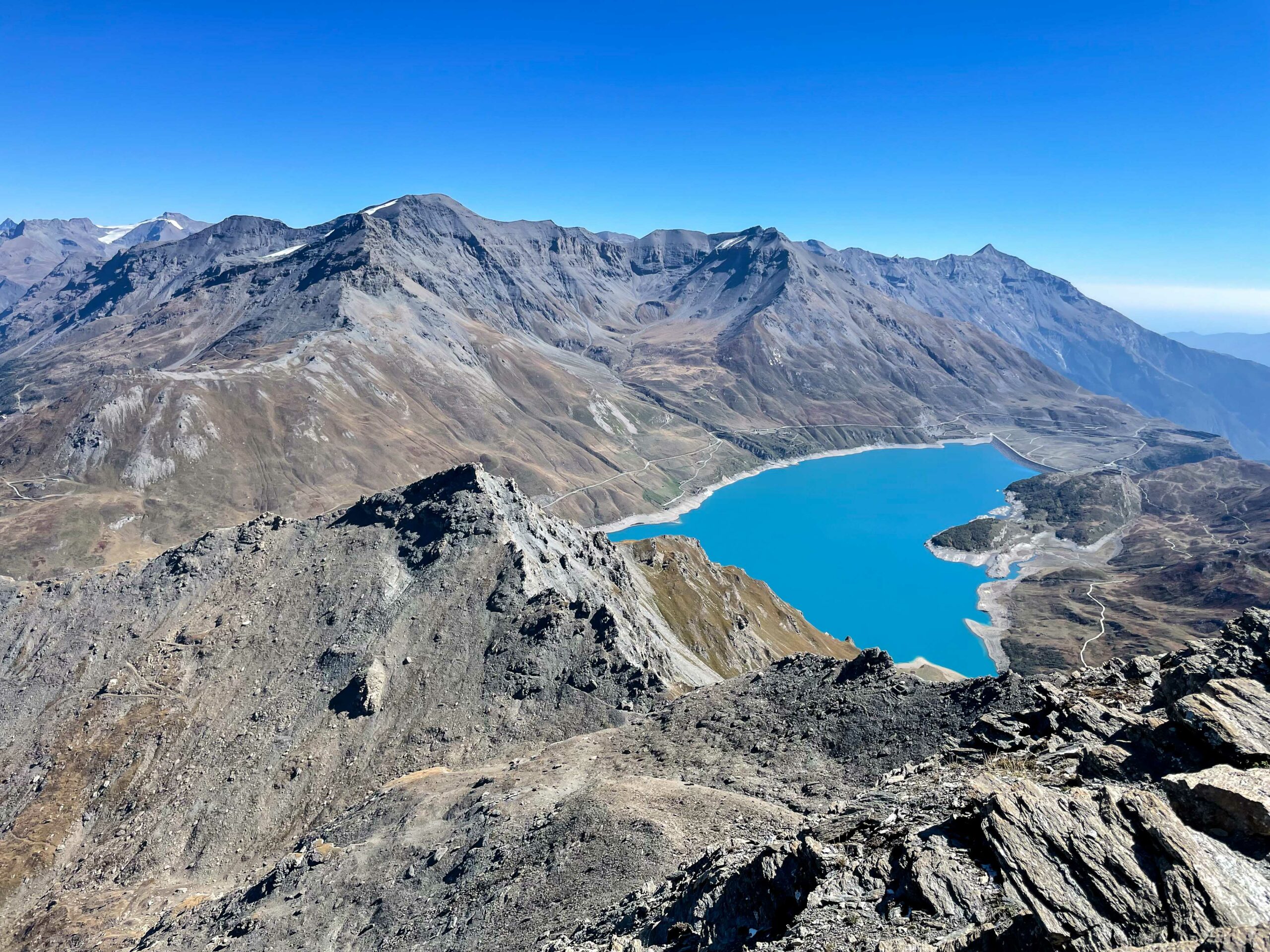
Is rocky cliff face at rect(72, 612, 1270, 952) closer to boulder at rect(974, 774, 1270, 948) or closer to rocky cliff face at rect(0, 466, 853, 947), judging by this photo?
boulder at rect(974, 774, 1270, 948)

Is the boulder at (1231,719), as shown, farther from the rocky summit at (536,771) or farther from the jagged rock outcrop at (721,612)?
the jagged rock outcrop at (721,612)

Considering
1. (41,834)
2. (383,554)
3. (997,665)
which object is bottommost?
(997,665)

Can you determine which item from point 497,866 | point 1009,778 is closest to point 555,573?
point 497,866

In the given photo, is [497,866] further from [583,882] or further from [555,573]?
[555,573]

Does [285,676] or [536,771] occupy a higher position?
[285,676]

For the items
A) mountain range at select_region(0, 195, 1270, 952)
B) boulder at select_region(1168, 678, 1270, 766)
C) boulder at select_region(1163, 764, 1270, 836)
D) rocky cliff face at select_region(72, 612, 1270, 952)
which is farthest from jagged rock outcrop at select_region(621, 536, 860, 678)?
boulder at select_region(1163, 764, 1270, 836)

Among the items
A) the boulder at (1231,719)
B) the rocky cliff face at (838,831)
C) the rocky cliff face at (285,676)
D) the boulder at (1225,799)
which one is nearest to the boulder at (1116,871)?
the rocky cliff face at (838,831)

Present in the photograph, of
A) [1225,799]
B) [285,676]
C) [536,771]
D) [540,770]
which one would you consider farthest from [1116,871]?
[285,676]

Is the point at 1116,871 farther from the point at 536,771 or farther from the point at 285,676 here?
the point at 285,676
